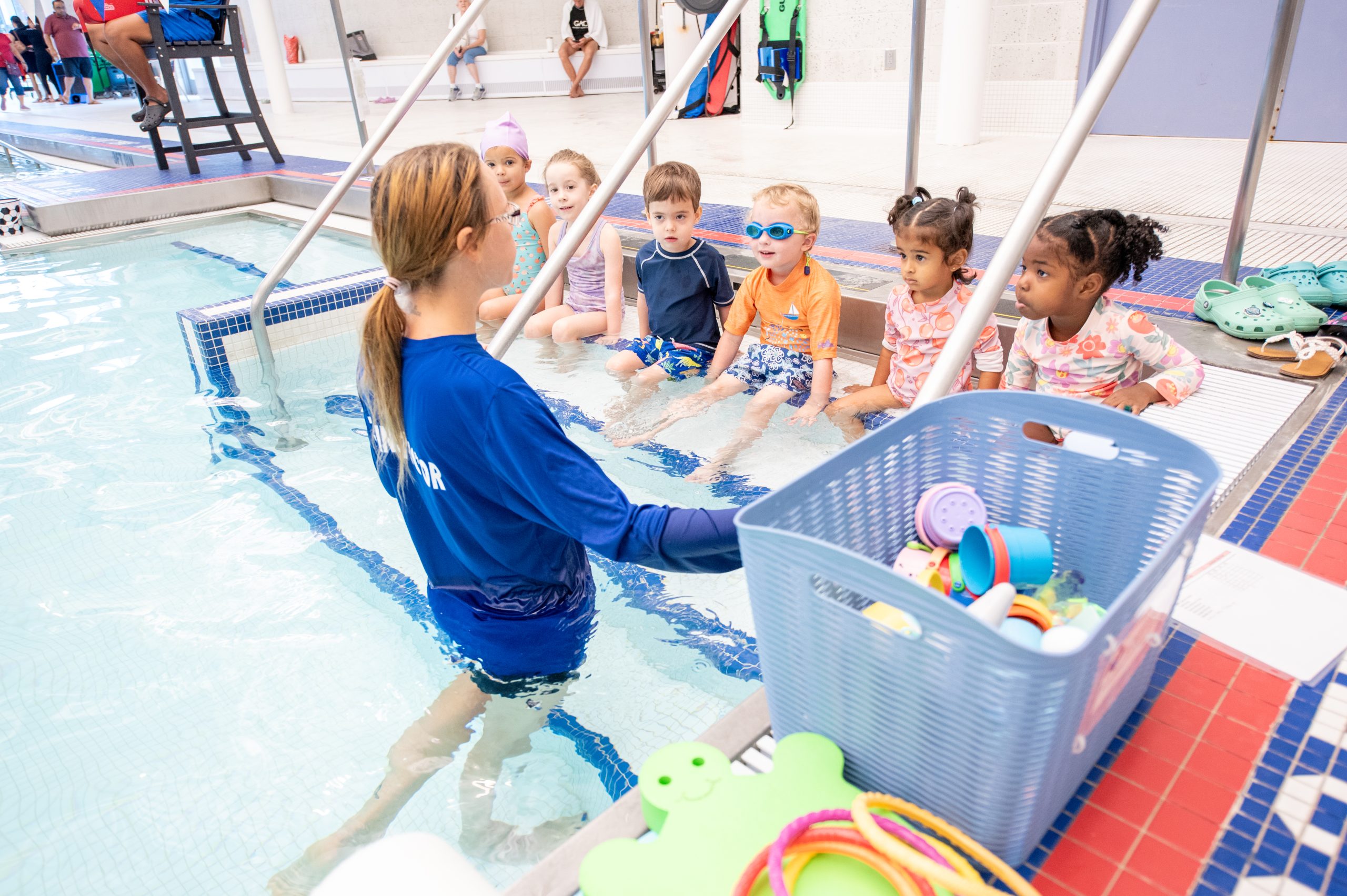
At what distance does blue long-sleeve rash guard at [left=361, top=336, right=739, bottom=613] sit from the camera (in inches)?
43.9

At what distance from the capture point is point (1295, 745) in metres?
0.94

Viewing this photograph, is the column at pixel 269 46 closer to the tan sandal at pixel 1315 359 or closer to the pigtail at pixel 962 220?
the pigtail at pixel 962 220

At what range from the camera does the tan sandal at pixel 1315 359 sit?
207 centimetres

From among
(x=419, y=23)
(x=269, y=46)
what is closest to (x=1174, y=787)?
(x=269, y=46)

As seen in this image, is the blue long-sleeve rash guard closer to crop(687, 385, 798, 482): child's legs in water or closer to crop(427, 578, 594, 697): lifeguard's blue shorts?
crop(427, 578, 594, 697): lifeguard's blue shorts

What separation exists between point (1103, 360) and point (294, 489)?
2.49 m

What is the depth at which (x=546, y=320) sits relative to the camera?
3.67 metres

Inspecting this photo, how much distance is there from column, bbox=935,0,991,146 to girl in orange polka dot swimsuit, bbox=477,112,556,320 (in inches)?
147

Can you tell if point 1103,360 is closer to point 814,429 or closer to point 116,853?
point 814,429

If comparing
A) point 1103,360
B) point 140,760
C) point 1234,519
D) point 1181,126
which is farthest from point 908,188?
point 1181,126

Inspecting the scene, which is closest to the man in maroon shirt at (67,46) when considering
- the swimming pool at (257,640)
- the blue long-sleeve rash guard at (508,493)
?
the swimming pool at (257,640)

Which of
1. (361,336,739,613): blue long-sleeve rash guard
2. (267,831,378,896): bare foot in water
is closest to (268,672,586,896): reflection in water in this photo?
(267,831,378,896): bare foot in water

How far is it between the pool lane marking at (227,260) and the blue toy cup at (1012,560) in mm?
4654

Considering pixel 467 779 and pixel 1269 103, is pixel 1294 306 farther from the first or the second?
pixel 467 779
